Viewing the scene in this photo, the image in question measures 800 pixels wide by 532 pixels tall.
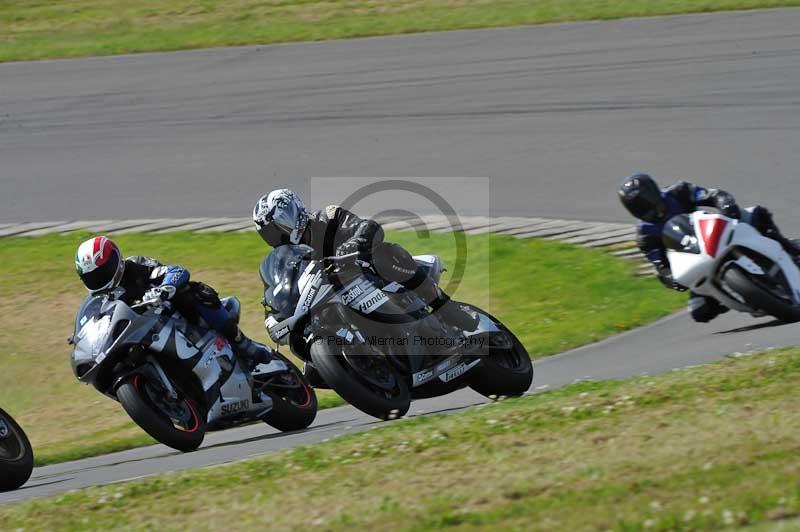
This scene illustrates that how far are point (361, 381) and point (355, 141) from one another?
11.1m

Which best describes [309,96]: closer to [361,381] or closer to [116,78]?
[116,78]

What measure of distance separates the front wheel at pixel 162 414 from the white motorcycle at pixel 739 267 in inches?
170

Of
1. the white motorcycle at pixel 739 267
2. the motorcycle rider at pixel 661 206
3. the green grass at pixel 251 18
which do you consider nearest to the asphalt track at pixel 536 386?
the white motorcycle at pixel 739 267

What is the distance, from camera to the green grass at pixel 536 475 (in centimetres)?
621

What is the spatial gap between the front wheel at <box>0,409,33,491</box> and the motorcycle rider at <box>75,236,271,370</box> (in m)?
1.18

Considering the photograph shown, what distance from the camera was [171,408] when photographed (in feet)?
30.8

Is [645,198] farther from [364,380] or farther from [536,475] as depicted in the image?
[536,475]

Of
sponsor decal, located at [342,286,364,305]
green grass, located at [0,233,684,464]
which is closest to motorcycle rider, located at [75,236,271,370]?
sponsor decal, located at [342,286,364,305]

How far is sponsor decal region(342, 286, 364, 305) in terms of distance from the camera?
31.2 ft

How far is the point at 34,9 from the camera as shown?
1190 inches

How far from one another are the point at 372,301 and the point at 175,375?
5.35 ft

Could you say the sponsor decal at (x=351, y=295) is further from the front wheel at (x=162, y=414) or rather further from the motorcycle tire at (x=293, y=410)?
the front wheel at (x=162, y=414)

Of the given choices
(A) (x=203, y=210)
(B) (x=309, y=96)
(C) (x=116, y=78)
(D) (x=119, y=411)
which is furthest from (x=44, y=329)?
(C) (x=116, y=78)

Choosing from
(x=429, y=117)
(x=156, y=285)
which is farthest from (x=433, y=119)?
(x=156, y=285)
